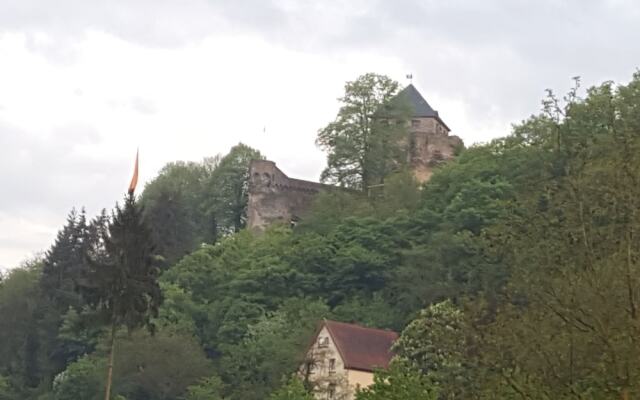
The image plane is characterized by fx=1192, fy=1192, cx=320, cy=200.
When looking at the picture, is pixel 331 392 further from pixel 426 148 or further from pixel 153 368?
pixel 426 148

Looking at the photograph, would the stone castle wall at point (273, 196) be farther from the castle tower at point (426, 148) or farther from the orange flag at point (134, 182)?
the orange flag at point (134, 182)

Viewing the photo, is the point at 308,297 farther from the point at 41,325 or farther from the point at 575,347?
the point at 575,347

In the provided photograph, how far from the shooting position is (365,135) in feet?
285

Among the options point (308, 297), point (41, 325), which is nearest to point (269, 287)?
point (308, 297)

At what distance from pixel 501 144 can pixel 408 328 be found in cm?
2739

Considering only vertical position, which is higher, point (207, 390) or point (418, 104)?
point (418, 104)

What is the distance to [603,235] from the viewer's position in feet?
70.0

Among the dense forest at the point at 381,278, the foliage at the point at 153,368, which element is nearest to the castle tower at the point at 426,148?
the dense forest at the point at 381,278

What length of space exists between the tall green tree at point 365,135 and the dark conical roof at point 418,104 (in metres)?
7.83

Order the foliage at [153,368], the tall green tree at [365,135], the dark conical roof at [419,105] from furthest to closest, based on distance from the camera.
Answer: the dark conical roof at [419,105]
the tall green tree at [365,135]
the foliage at [153,368]

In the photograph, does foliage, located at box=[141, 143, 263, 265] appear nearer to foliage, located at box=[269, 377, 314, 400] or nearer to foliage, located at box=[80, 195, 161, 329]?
foliage, located at box=[80, 195, 161, 329]

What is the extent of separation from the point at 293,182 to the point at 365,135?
29.5 feet

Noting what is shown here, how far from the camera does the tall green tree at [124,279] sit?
43094 millimetres

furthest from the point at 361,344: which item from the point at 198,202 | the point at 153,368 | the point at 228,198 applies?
the point at 198,202
